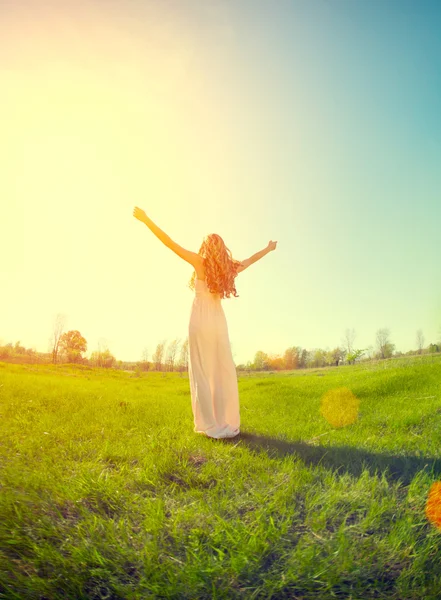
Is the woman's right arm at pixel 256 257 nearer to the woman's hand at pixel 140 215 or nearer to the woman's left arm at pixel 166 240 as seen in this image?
the woman's left arm at pixel 166 240

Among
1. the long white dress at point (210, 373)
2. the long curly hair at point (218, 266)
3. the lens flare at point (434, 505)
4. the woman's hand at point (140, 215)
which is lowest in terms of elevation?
the lens flare at point (434, 505)

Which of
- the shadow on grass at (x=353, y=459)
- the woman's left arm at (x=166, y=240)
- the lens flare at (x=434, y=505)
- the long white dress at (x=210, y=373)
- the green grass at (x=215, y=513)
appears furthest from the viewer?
the woman's left arm at (x=166, y=240)

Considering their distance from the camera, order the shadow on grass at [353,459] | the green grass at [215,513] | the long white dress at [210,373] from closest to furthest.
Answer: the green grass at [215,513] → the shadow on grass at [353,459] → the long white dress at [210,373]

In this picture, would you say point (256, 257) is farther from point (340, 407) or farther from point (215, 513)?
point (215, 513)

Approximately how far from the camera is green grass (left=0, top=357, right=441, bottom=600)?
2.53 metres

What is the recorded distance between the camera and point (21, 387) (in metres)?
10.6

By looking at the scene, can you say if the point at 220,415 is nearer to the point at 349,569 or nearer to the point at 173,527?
the point at 173,527

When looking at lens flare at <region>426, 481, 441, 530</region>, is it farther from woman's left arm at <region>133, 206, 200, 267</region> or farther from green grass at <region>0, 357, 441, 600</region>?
woman's left arm at <region>133, 206, 200, 267</region>

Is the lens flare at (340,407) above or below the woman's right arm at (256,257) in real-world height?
below

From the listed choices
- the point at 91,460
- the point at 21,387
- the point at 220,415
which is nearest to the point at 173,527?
the point at 91,460

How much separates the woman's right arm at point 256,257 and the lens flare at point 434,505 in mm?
4697

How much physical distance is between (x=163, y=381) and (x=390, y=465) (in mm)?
15051

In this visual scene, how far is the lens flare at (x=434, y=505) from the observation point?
3.40m

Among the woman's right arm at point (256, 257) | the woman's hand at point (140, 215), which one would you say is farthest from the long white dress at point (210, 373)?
the woman's hand at point (140, 215)
